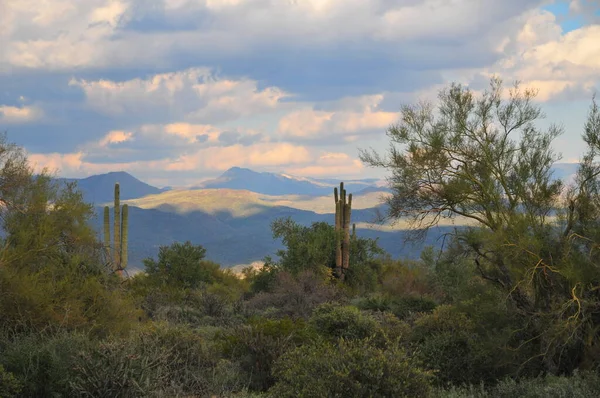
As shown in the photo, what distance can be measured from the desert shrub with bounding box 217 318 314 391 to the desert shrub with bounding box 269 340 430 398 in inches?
126

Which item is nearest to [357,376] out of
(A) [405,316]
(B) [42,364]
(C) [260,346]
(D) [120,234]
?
(C) [260,346]

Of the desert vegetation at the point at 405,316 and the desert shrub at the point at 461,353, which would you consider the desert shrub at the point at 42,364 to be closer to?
the desert vegetation at the point at 405,316

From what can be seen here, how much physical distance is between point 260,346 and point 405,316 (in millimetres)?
10303

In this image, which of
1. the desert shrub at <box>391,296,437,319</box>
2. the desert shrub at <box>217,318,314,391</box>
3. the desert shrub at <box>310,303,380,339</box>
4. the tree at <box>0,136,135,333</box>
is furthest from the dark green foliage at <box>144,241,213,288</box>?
the desert shrub at <box>217,318,314,391</box>

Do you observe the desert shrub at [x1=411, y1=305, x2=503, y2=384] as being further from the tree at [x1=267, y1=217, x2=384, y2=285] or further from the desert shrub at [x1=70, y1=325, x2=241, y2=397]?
the tree at [x1=267, y1=217, x2=384, y2=285]

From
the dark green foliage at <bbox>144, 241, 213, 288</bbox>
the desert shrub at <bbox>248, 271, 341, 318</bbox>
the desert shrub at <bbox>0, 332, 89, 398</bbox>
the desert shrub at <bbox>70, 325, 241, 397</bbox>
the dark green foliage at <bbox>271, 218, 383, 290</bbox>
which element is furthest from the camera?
the dark green foliage at <bbox>144, 241, 213, 288</bbox>

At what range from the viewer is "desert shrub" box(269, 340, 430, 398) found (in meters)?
7.50

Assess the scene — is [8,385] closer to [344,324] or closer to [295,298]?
[344,324]

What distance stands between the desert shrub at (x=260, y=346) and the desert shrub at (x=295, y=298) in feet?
30.3

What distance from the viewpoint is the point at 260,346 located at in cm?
1213

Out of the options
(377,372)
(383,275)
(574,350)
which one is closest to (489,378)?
(574,350)

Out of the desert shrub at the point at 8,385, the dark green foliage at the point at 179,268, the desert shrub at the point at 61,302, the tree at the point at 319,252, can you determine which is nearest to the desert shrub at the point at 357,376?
the desert shrub at the point at 8,385

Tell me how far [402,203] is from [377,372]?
1124cm

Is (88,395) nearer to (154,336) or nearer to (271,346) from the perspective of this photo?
(154,336)
